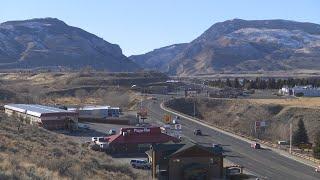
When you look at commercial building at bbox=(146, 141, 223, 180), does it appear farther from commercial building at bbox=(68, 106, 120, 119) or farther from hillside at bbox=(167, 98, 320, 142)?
commercial building at bbox=(68, 106, 120, 119)

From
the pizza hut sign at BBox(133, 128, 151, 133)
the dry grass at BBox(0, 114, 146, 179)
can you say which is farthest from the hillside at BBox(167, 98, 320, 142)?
the dry grass at BBox(0, 114, 146, 179)

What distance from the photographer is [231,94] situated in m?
124

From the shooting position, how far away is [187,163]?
4300 centimetres

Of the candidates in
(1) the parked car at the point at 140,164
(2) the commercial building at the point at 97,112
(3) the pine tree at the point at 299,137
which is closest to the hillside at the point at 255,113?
(3) the pine tree at the point at 299,137

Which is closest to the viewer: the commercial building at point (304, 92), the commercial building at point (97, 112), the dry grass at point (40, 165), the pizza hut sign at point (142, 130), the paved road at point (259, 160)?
the dry grass at point (40, 165)

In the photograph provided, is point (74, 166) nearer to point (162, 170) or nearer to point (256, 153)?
point (162, 170)

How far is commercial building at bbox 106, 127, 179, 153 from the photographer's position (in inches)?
2189

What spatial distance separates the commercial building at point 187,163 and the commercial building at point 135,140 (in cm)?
1138

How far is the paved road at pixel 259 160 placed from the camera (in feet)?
153

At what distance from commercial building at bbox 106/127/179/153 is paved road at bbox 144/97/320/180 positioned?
22.1ft

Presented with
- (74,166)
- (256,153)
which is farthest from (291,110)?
(74,166)

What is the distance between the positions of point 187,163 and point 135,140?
1390cm

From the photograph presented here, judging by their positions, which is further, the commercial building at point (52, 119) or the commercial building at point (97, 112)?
the commercial building at point (97, 112)

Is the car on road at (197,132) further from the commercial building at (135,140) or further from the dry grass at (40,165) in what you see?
the dry grass at (40,165)
